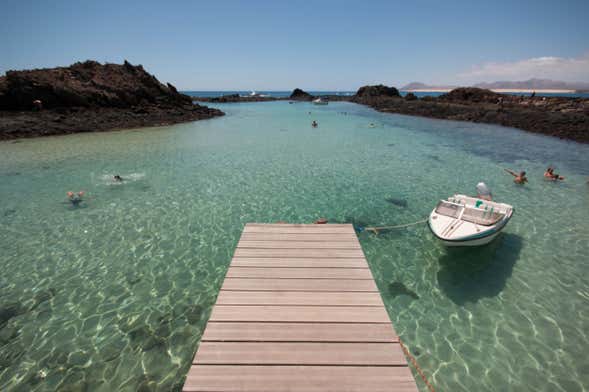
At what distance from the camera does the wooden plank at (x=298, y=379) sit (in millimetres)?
3629

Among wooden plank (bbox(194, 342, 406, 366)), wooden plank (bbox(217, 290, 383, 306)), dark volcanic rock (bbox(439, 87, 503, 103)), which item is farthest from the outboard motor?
dark volcanic rock (bbox(439, 87, 503, 103))

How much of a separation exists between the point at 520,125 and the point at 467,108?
14.7 metres

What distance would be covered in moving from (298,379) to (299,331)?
2.63ft

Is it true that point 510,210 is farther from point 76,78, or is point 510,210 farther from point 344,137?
point 76,78

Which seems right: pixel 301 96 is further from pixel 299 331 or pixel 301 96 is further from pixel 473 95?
pixel 299 331

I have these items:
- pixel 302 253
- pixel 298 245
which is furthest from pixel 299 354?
pixel 298 245

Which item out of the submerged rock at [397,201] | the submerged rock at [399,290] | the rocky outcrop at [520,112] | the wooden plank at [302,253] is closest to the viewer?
the wooden plank at [302,253]

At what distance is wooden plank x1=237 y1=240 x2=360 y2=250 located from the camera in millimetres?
6992

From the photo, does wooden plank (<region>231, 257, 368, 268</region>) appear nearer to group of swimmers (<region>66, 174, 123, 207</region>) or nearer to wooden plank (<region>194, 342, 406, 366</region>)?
wooden plank (<region>194, 342, 406, 366</region>)

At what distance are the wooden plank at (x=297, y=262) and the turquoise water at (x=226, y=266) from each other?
88.4 inches

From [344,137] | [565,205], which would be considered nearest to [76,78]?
[344,137]

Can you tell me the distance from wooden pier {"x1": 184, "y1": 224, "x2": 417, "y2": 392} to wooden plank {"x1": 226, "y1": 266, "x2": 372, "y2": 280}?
0.02m

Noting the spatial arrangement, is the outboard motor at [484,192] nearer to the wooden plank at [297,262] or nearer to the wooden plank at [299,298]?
the wooden plank at [297,262]

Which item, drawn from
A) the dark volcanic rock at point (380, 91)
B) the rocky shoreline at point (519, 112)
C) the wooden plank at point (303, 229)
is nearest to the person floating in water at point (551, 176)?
Answer: the wooden plank at point (303, 229)
